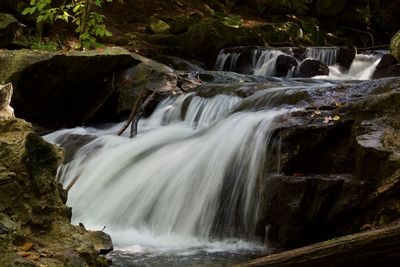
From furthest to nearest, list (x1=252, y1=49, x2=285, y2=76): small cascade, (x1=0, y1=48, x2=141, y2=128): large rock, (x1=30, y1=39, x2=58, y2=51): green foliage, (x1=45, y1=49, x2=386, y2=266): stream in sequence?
(x1=252, y1=49, x2=285, y2=76): small cascade → (x1=30, y1=39, x2=58, y2=51): green foliage → (x1=0, y1=48, x2=141, y2=128): large rock → (x1=45, y1=49, x2=386, y2=266): stream

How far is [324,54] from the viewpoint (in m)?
13.9

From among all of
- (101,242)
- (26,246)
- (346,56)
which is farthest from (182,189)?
(346,56)

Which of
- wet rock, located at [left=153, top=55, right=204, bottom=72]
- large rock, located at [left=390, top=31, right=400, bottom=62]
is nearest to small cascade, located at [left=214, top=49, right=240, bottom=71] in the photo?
wet rock, located at [left=153, top=55, right=204, bottom=72]

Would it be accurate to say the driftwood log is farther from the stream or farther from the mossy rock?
the mossy rock

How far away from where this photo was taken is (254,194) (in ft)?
17.3

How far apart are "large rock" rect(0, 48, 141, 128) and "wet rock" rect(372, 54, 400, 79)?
647 centimetres

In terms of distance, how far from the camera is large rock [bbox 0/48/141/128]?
8.73 metres

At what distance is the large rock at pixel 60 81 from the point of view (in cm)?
873

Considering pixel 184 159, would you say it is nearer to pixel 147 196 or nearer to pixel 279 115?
pixel 147 196

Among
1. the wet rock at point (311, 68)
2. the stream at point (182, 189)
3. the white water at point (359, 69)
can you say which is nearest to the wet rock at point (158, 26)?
the wet rock at point (311, 68)

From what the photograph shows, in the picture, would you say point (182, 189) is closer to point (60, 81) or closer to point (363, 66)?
point (60, 81)

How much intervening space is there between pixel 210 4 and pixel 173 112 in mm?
11583

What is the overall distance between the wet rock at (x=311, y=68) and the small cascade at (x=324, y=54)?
93 centimetres

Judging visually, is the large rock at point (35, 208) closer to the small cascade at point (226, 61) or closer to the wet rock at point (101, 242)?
the wet rock at point (101, 242)
